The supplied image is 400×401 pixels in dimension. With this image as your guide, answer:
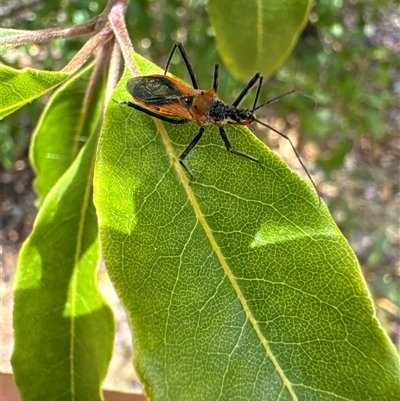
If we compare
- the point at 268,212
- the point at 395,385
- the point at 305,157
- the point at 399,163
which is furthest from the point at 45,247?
the point at 399,163

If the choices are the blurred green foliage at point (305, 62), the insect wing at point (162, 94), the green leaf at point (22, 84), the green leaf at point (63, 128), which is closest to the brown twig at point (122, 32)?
the insect wing at point (162, 94)

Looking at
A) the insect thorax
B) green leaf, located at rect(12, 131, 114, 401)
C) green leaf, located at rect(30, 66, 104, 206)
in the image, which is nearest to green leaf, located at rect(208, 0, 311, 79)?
the insect thorax

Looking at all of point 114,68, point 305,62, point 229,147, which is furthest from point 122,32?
point 305,62

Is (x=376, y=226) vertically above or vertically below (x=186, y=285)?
below

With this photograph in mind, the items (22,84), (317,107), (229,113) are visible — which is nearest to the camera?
(22,84)

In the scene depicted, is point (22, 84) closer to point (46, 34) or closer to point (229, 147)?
point (46, 34)

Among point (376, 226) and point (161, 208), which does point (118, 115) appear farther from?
point (376, 226)

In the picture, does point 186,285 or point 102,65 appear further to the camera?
point 102,65
